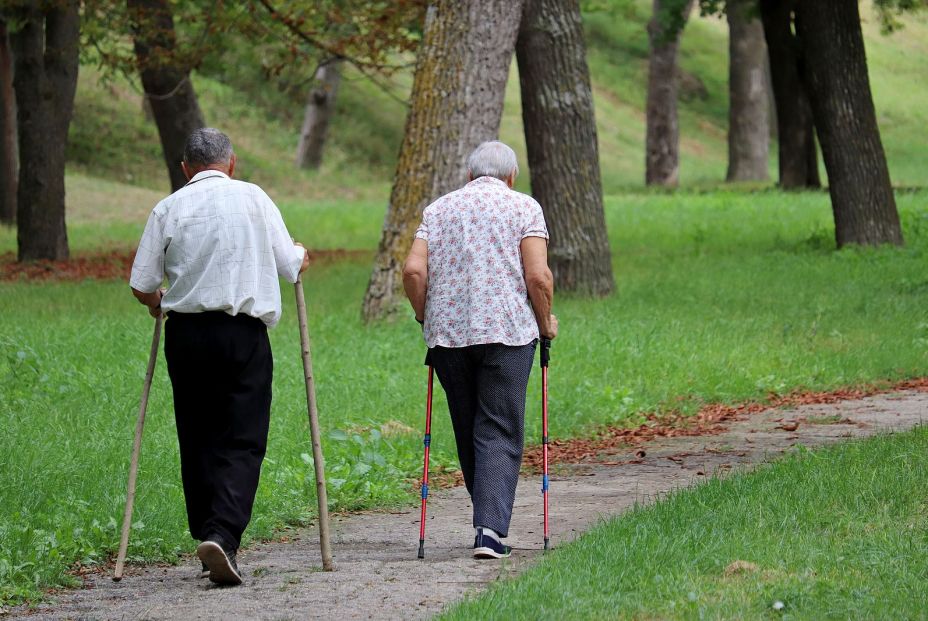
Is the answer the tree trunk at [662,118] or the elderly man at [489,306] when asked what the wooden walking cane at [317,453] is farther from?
the tree trunk at [662,118]

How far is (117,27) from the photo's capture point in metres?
22.5

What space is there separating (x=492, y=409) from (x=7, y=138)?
21.5 m

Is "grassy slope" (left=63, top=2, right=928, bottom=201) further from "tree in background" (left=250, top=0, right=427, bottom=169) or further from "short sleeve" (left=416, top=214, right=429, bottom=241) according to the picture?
"short sleeve" (left=416, top=214, right=429, bottom=241)

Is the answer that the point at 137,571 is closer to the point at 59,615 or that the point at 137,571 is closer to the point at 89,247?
the point at 59,615

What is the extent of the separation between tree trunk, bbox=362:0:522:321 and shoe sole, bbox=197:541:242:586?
8.01m

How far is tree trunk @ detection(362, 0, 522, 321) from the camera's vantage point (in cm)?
1372

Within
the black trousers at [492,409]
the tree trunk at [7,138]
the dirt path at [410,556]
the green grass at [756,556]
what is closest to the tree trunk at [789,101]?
the tree trunk at [7,138]

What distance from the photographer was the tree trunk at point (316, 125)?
133ft

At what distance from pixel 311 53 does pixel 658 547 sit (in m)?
16.7

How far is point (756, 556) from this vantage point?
5.56 m

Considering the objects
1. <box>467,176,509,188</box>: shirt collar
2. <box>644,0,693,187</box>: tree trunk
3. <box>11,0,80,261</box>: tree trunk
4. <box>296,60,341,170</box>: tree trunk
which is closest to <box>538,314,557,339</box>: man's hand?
<box>467,176,509,188</box>: shirt collar

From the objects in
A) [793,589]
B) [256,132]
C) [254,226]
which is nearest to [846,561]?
[793,589]

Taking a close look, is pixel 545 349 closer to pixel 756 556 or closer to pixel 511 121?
pixel 756 556

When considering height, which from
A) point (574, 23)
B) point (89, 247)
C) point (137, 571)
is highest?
point (574, 23)
